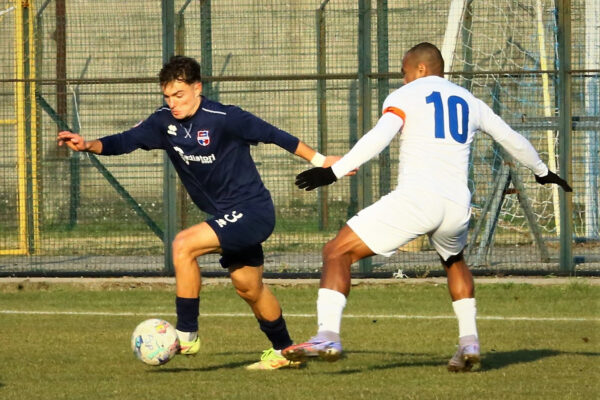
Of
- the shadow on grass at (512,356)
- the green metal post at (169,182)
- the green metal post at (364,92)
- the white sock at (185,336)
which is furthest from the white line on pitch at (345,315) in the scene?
the white sock at (185,336)

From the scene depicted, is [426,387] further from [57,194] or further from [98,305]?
[57,194]

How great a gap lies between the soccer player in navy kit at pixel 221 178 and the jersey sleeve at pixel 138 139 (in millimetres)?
13

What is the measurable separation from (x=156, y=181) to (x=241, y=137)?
670 centimetres

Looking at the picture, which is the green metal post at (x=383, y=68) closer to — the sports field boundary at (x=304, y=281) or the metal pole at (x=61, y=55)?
the sports field boundary at (x=304, y=281)

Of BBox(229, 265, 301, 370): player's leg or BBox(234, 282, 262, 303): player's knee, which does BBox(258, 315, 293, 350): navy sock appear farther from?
BBox(234, 282, 262, 303): player's knee

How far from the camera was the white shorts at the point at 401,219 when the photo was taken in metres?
7.21

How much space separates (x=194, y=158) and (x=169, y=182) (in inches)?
233

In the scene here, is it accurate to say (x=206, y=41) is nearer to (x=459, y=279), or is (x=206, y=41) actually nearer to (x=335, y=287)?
(x=459, y=279)

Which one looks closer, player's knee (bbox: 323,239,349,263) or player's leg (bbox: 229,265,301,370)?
player's knee (bbox: 323,239,349,263)

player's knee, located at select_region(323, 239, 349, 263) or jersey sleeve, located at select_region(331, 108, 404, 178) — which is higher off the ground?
jersey sleeve, located at select_region(331, 108, 404, 178)

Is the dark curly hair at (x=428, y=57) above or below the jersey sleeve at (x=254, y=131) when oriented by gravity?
above

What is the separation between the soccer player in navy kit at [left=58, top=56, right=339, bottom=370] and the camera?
7793mm

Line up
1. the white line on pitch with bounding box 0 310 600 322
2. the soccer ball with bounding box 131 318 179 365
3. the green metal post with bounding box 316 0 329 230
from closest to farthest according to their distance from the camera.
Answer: the soccer ball with bounding box 131 318 179 365 → the white line on pitch with bounding box 0 310 600 322 → the green metal post with bounding box 316 0 329 230

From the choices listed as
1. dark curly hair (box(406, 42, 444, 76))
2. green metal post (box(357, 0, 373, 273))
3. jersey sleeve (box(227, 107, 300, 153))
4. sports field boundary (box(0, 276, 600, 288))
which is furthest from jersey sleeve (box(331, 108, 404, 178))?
green metal post (box(357, 0, 373, 273))
